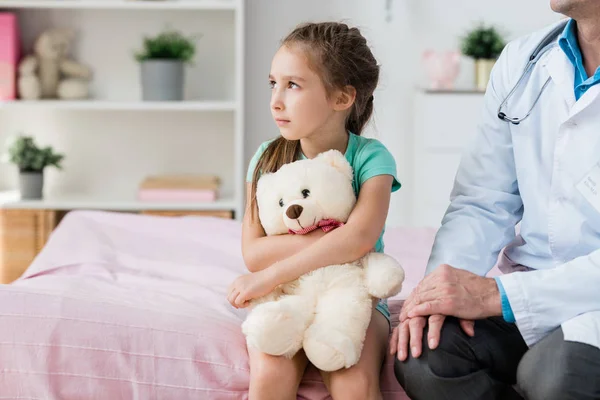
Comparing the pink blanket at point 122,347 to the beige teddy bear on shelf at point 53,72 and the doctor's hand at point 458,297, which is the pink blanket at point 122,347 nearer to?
the doctor's hand at point 458,297

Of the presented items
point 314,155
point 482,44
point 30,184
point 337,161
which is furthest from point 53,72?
point 337,161

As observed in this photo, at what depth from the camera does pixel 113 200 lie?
3611 mm

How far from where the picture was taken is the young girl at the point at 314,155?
143 centimetres

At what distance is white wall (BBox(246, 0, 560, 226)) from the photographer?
12.6 feet

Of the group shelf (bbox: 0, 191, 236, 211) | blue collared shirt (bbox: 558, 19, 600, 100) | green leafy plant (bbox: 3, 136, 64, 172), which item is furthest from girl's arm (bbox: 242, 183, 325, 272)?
green leafy plant (bbox: 3, 136, 64, 172)

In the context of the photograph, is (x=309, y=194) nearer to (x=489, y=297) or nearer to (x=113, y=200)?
(x=489, y=297)

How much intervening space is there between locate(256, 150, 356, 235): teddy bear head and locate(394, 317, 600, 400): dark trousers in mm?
283

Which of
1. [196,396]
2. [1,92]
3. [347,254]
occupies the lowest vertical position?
[196,396]

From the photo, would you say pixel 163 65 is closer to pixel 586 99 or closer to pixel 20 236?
pixel 20 236

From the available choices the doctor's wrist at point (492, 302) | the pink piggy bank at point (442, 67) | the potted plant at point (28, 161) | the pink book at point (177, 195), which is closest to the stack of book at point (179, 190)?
the pink book at point (177, 195)

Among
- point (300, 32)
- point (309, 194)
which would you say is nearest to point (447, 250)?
point (309, 194)

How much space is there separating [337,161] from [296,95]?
14cm

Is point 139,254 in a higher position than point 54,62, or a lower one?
lower

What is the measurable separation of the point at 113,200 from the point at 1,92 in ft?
2.04
